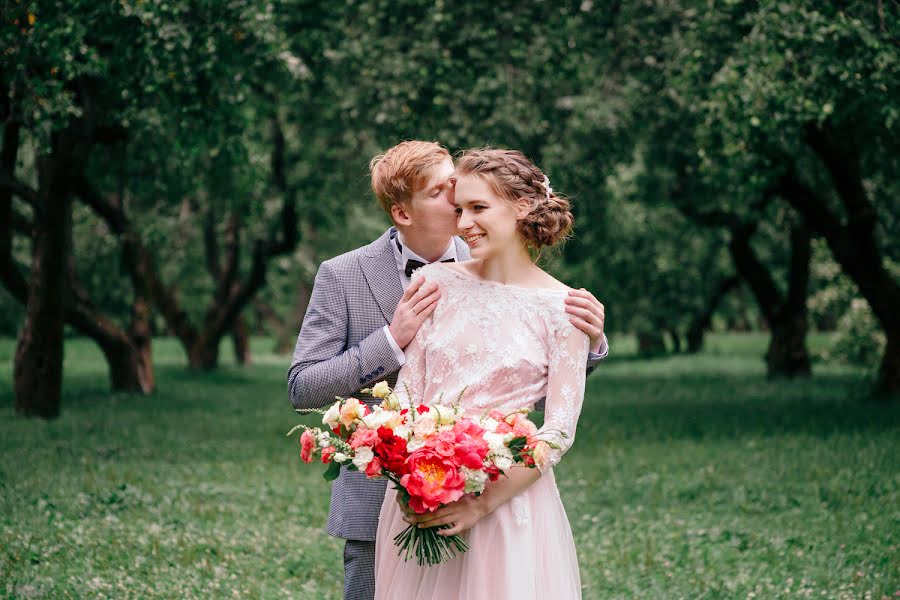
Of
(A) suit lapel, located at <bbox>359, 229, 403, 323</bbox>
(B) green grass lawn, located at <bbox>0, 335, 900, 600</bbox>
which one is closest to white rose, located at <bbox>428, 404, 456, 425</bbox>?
(A) suit lapel, located at <bbox>359, 229, 403, 323</bbox>

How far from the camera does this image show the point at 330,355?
4.20 meters

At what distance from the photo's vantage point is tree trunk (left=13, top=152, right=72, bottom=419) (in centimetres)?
1469

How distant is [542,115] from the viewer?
1602 cm

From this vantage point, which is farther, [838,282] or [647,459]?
[838,282]

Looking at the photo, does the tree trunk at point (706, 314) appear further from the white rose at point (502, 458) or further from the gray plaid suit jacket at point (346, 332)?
the white rose at point (502, 458)

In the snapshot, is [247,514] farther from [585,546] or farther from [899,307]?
[899,307]

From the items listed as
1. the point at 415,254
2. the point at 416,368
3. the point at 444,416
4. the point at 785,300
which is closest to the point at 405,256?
the point at 415,254

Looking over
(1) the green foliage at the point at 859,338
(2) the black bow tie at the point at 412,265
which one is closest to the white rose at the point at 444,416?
(2) the black bow tie at the point at 412,265

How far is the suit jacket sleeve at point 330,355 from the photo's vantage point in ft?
13.0

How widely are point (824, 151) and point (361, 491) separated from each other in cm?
1253

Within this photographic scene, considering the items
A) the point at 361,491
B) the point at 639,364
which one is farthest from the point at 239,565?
the point at 639,364

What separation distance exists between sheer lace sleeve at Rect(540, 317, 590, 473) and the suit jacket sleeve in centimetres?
59

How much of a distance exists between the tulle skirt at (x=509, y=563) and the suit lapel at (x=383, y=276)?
0.79 m

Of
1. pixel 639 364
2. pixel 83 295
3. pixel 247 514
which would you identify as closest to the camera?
pixel 247 514
